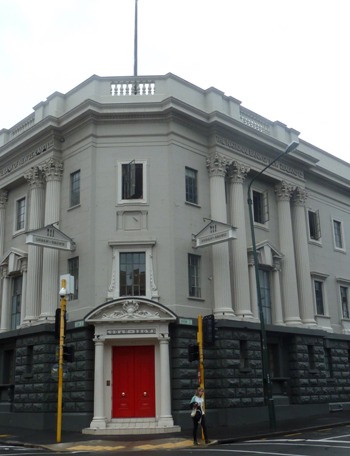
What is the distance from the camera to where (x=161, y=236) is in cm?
2534

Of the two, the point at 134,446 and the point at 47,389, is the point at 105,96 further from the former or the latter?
the point at 134,446

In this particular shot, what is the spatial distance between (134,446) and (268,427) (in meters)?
6.39

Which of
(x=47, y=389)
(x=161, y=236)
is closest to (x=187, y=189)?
(x=161, y=236)

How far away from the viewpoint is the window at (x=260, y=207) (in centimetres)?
3023

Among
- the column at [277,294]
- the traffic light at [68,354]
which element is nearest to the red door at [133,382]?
the traffic light at [68,354]

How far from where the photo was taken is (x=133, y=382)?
77.9ft

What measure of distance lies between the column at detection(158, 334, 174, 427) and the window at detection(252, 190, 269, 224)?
9.67 m

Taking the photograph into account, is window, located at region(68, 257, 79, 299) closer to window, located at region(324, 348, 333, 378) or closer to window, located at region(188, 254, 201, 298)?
window, located at region(188, 254, 201, 298)

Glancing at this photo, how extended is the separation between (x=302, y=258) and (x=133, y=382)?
12492 millimetres

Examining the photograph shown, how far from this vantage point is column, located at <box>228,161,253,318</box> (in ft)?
88.0

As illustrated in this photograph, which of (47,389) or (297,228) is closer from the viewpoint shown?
(47,389)

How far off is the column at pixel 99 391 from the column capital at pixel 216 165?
9795 mm

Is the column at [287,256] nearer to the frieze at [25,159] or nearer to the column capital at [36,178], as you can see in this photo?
the frieze at [25,159]

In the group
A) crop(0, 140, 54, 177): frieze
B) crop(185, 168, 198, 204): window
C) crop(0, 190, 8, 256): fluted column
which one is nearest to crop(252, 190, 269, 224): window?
crop(185, 168, 198, 204): window
